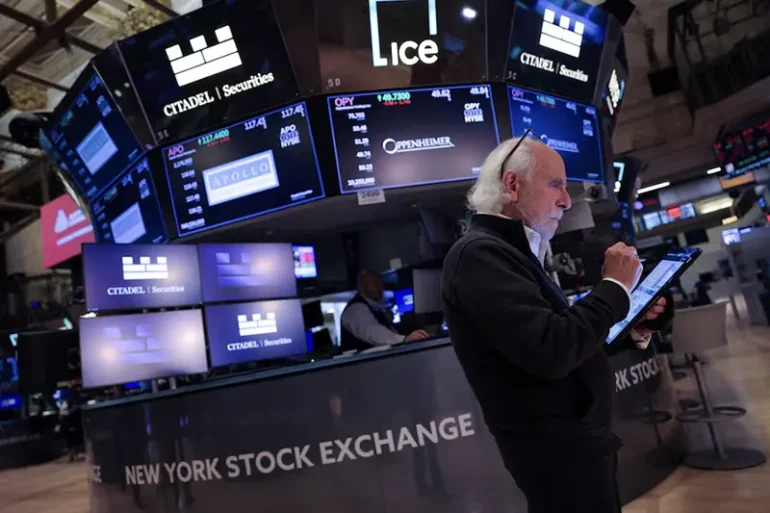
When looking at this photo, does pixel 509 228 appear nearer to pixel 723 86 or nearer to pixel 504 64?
pixel 504 64

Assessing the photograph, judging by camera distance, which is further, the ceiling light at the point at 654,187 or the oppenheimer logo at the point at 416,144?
the ceiling light at the point at 654,187

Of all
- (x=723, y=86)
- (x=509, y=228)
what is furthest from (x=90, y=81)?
(x=723, y=86)

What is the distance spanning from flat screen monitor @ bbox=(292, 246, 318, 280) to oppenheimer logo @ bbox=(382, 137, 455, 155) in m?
1.65

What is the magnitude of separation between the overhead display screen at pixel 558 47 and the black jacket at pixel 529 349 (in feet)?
10.4

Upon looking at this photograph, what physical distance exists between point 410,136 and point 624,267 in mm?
2736

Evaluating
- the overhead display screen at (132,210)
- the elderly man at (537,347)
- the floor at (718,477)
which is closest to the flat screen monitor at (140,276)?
the overhead display screen at (132,210)

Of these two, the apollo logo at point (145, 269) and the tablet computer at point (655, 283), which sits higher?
the apollo logo at point (145, 269)

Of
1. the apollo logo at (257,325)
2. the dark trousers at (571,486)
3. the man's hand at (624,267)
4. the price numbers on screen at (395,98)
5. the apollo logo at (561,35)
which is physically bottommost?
the dark trousers at (571,486)

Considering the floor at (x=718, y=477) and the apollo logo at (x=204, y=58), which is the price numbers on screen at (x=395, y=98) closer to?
the apollo logo at (x=204, y=58)

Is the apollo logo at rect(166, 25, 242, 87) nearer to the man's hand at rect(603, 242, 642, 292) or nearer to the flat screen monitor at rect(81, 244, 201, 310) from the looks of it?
the flat screen monitor at rect(81, 244, 201, 310)

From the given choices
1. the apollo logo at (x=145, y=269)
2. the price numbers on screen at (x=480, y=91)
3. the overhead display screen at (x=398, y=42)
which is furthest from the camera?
the price numbers on screen at (x=480, y=91)

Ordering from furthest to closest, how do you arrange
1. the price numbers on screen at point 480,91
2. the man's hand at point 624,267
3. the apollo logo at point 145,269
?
the price numbers on screen at point 480,91 → the apollo logo at point 145,269 → the man's hand at point 624,267

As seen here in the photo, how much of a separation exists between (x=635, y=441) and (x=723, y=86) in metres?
8.38

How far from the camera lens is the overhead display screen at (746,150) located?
385 inches
